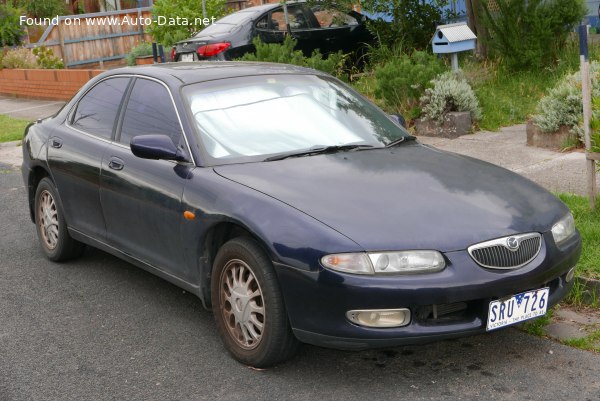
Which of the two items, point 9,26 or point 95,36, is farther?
point 9,26

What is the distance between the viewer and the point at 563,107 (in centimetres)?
912

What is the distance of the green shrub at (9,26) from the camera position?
25.1m

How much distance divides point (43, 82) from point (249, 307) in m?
16.5

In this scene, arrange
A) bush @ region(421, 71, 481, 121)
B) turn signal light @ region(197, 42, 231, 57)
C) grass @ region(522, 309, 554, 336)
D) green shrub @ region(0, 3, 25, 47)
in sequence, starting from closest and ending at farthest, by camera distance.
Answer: grass @ region(522, 309, 554, 336) < bush @ region(421, 71, 481, 121) < turn signal light @ region(197, 42, 231, 57) < green shrub @ region(0, 3, 25, 47)

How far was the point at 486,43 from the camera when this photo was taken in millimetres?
13242

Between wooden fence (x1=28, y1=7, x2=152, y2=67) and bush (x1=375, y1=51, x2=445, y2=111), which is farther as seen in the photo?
wooden fence (x1=28, y1=7, x2=152, y2=67)

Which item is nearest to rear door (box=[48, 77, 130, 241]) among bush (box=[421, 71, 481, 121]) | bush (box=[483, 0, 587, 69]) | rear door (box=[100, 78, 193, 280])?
rear door (box=[100, 78, 193, 280])

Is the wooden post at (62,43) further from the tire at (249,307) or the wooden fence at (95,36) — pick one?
the tire at (249,307)

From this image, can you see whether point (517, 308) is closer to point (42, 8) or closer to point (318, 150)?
point (318, 150)

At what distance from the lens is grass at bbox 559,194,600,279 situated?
5504mm

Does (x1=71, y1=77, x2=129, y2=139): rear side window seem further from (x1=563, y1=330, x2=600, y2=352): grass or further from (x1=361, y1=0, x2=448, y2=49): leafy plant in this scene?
(x1=361, y1=0, x2=448, y2=49): leafy plant

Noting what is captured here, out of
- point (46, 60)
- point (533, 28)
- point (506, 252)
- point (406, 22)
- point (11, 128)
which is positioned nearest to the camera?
point (506, 252)

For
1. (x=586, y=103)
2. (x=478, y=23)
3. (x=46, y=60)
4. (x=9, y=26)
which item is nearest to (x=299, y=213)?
(x=586, y=103)

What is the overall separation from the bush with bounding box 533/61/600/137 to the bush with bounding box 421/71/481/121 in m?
1.20
